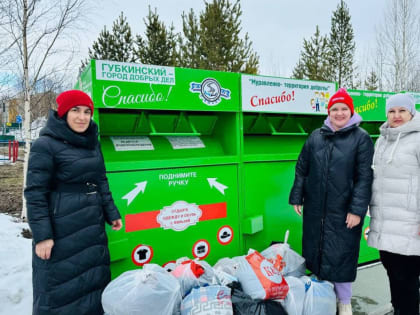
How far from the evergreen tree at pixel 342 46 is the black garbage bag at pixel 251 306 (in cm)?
1986

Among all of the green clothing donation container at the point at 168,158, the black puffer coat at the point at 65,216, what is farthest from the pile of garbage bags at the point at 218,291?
the green clothing donation container at the point at 168,158

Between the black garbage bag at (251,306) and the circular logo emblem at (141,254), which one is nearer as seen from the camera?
the black garbage bag at (251,306)

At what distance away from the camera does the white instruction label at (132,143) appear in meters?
2.63

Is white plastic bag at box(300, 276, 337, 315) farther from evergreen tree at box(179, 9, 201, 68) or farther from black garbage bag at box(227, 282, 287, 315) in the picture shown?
evergreen tree at box(179, 9, 201, 68)

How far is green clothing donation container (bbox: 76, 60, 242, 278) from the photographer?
2.40 m

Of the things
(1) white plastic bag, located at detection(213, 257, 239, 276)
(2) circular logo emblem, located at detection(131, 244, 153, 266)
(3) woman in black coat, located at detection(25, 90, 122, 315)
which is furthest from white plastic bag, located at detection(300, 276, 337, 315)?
(3) woman in black coat, located at detection(25, 90, 122, 315)

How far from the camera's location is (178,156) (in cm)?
284

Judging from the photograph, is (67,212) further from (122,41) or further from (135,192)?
(122,41)

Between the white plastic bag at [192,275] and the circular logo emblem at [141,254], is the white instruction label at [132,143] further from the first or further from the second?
the white plastic bag at [192,275]

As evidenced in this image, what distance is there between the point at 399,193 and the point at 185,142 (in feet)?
5.75

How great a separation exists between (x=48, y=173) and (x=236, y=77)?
179cm

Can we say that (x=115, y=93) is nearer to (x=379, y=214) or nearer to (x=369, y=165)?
(x=369, y=165)

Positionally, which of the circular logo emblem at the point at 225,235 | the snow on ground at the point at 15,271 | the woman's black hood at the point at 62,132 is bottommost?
the snow on ground at the point at 15,271

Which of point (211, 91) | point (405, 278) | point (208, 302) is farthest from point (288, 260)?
point (211, 91)
